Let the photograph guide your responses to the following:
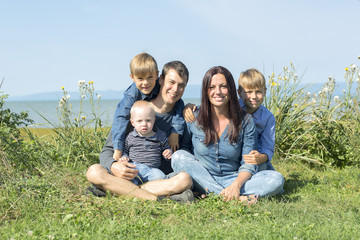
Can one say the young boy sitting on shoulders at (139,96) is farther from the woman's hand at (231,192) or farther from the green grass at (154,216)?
the woman's hand at (231,192)

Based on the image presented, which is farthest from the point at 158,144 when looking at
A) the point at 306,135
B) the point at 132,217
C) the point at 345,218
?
the point at 306,135

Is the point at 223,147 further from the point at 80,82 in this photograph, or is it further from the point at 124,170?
the point at 80,82

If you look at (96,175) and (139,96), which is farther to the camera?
(139,96)

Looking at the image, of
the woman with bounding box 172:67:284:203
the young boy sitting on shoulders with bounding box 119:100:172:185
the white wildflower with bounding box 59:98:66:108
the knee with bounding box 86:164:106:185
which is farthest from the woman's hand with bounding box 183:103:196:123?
the white wildflower with bounding box 59:98:66:108

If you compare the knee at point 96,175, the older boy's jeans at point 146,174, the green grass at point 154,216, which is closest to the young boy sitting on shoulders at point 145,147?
the older boy's jeans at point 146,174

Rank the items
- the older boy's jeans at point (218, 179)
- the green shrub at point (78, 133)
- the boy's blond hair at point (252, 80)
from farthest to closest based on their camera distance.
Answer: the green shrub at point (78, 133) < the boy's blond hair at point (252, 80) < the older boy's jeans at point (218, 179)

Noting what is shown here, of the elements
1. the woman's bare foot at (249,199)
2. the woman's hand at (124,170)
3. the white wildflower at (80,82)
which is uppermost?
the white wildflower at (80,82)

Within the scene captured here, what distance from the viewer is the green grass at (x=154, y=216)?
325 cm

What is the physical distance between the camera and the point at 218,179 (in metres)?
4.50

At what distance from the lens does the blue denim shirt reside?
4383 millimetres

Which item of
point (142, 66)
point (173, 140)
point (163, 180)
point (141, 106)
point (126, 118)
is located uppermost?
point (142, 66)

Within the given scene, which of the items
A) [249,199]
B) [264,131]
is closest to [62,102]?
[264,131]

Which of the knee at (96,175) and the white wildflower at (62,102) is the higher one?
the white wildflower at (62,102)

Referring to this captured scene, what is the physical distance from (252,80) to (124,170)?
5.74 feet
